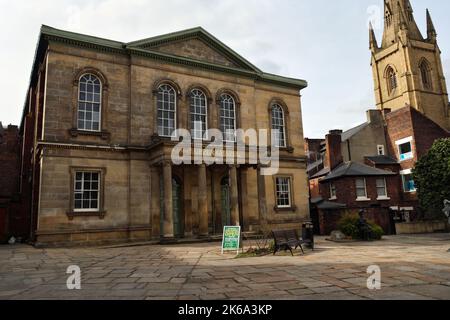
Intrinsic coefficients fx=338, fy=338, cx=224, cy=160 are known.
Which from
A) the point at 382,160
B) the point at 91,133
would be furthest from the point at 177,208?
the point at 382,160

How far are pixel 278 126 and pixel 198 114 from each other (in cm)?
616

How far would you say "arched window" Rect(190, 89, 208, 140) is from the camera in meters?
20.4

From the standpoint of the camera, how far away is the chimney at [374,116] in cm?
3394

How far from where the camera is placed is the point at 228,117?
21.6 metres

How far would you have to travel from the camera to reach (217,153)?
723 inches

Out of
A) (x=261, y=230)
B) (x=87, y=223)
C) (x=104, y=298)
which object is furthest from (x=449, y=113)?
(x=104, y=298)

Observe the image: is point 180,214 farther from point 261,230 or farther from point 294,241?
point 294,241

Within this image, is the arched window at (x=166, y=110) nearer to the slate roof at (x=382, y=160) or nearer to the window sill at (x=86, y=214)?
the window sill at (x=86, y=214)

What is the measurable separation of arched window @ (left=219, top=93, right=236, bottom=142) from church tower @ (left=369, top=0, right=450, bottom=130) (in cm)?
4229

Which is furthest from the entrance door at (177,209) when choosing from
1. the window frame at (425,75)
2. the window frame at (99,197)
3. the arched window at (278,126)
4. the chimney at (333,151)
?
the window frame at (425,75)

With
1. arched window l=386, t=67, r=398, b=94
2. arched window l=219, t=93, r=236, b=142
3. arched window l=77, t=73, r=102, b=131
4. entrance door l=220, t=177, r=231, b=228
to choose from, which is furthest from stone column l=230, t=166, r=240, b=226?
arched window l=386, t=67, r=398, b=94

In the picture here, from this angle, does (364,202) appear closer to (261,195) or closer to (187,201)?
(261,195)

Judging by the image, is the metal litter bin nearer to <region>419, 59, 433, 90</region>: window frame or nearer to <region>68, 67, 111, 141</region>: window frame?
<region>68, 67, 111, 141</region>: window frame
